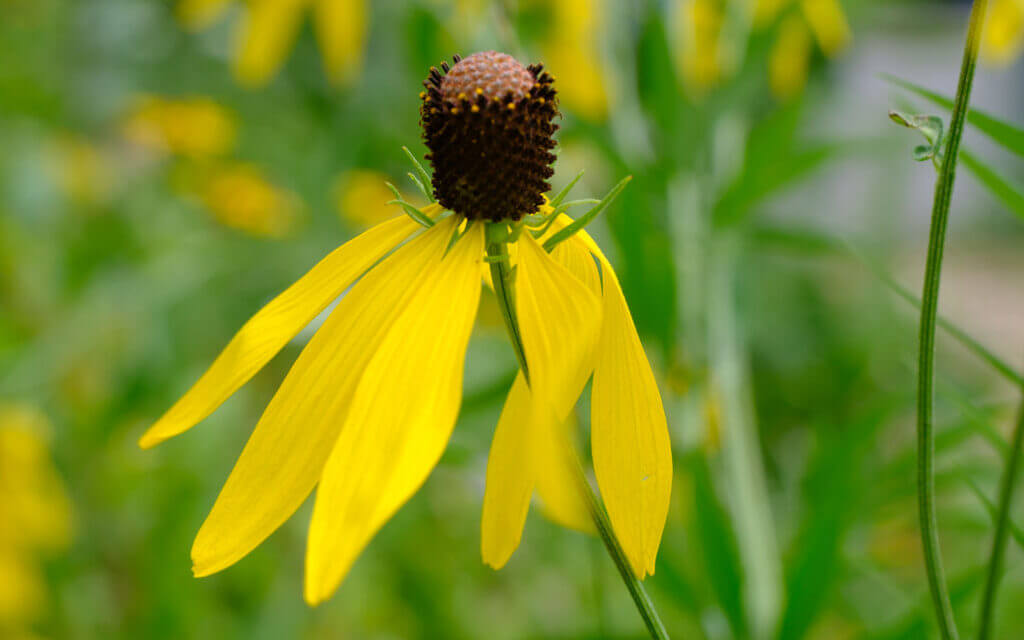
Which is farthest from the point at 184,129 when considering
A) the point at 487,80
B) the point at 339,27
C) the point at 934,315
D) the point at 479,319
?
the point at 934,315

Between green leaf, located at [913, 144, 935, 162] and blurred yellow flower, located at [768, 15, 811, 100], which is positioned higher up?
blurred yellow flower, located at [768, 15, 811, 100]

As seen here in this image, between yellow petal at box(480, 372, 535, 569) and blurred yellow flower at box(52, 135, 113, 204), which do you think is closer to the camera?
yellow petal at box(480, 372, 535, 569)

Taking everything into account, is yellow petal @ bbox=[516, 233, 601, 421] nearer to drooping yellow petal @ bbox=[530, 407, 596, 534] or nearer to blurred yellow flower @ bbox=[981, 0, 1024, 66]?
drooping yellow petal @ bbox=[530, 407, 596, 534]

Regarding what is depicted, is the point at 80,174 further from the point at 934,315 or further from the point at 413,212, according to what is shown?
the point at 934,315

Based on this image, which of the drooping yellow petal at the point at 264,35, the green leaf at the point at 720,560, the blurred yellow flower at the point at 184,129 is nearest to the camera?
the green leaf at the point at 720,560

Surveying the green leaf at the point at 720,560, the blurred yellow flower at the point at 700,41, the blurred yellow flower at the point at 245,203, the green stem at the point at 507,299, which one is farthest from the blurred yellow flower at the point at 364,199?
the green stem at the point at 507,299

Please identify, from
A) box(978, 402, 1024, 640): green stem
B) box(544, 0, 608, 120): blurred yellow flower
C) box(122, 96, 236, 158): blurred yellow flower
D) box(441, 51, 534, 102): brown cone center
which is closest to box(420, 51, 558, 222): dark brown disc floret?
box(441, 51, 534, 102): brown cone center

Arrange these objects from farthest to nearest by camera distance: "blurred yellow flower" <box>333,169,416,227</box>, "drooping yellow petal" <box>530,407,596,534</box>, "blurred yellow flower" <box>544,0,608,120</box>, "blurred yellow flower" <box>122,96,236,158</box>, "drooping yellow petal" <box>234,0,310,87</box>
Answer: "blurred yellow flower" <box>122,96,236,158</box> < "blurred yellow flower" <box>333,169,416,227</box> < "drooping yellow petal" <box>234,0,310,87</box> < "blurred yellow flower" <box>544,0,608,120</box> < "drooping yellow petal" <box>530,407,596,534</box>

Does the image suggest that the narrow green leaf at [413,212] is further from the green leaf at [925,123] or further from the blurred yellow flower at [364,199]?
the blurred yellow flower at [364,199]
